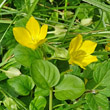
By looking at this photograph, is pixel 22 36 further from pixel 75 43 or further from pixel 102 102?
pixel 102 102

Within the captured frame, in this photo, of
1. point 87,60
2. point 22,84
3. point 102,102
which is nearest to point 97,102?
point 102,102

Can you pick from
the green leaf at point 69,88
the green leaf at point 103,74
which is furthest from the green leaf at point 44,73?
the green leaf at point 103,74

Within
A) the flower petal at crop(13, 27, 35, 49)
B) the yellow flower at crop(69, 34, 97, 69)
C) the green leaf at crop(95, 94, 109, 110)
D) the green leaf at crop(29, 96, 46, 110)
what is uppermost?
the flower petal at crop(13, 27, 35, 49)

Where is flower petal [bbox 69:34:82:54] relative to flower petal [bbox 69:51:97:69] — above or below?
above

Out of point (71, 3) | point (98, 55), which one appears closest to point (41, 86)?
point (98, 55)

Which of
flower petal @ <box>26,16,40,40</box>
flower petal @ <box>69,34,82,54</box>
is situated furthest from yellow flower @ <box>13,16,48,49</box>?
flower petal @ <box>69,34,82,54</box>

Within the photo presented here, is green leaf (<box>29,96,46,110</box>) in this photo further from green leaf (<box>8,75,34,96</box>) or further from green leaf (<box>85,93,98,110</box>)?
green leaf (<box>85,93,98,110</box>)

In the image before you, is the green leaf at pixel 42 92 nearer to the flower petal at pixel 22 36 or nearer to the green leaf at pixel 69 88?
the green leaf at pixel 69 88
